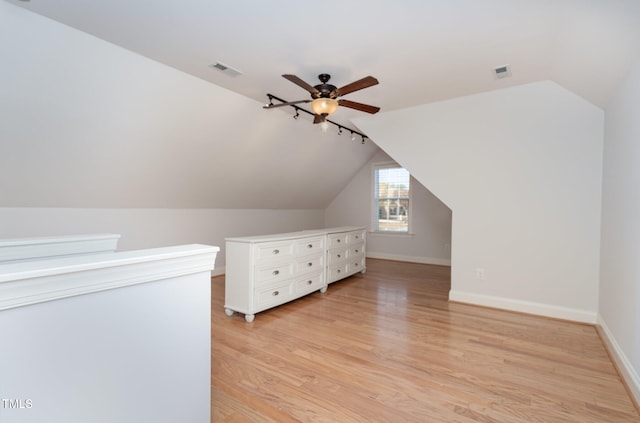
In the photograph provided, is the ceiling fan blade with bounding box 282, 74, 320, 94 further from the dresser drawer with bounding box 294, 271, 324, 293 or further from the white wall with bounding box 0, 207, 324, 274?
the white wall with bounding box 0, 207, 324, 274

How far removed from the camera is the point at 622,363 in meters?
2.31

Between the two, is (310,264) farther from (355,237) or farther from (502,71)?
(502,71)

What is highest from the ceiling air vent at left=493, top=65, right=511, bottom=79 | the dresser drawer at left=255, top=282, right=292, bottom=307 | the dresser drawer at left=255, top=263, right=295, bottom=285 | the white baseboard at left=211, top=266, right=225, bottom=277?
the ceiling air vent at left=493, top=65, right=511, bottom=79

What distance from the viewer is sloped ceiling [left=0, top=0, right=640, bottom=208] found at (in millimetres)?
2113

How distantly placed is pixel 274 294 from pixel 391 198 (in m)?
4.28

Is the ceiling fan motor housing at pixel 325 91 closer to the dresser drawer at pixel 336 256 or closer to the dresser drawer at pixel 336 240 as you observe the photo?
the dresser drawer at pixel 336 240

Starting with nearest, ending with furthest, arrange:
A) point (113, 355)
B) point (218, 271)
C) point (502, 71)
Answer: point (113, 355) → point (502, 71) → point (218, 271)

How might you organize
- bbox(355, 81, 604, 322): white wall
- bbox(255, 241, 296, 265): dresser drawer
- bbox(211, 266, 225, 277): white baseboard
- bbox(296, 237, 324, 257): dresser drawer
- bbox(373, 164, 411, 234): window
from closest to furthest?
bbox(355, 81, 604, 322): white wall
bbox(255, 241, 296, 265): dresser drawer
bbox(296, 237, 324, 257): dresser drawer
bbox(211, 266, 225, 277): white baseboard
bbox(373, 164, 411, 234): window

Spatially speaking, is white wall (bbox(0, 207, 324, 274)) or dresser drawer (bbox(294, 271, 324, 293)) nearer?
white wall (bbox(0, 207, 324, 274))

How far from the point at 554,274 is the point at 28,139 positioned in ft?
17.5

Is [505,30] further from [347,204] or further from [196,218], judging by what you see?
[347,204]

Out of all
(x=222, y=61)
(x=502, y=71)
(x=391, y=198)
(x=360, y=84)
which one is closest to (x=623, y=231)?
(x=502, y=71)

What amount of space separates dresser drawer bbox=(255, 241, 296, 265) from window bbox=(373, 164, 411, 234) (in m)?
3.78

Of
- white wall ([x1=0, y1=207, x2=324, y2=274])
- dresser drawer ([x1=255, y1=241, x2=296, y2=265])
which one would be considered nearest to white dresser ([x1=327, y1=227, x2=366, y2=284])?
dresser drawer ([x1=255, y1=241, x2=296, y2=265])
